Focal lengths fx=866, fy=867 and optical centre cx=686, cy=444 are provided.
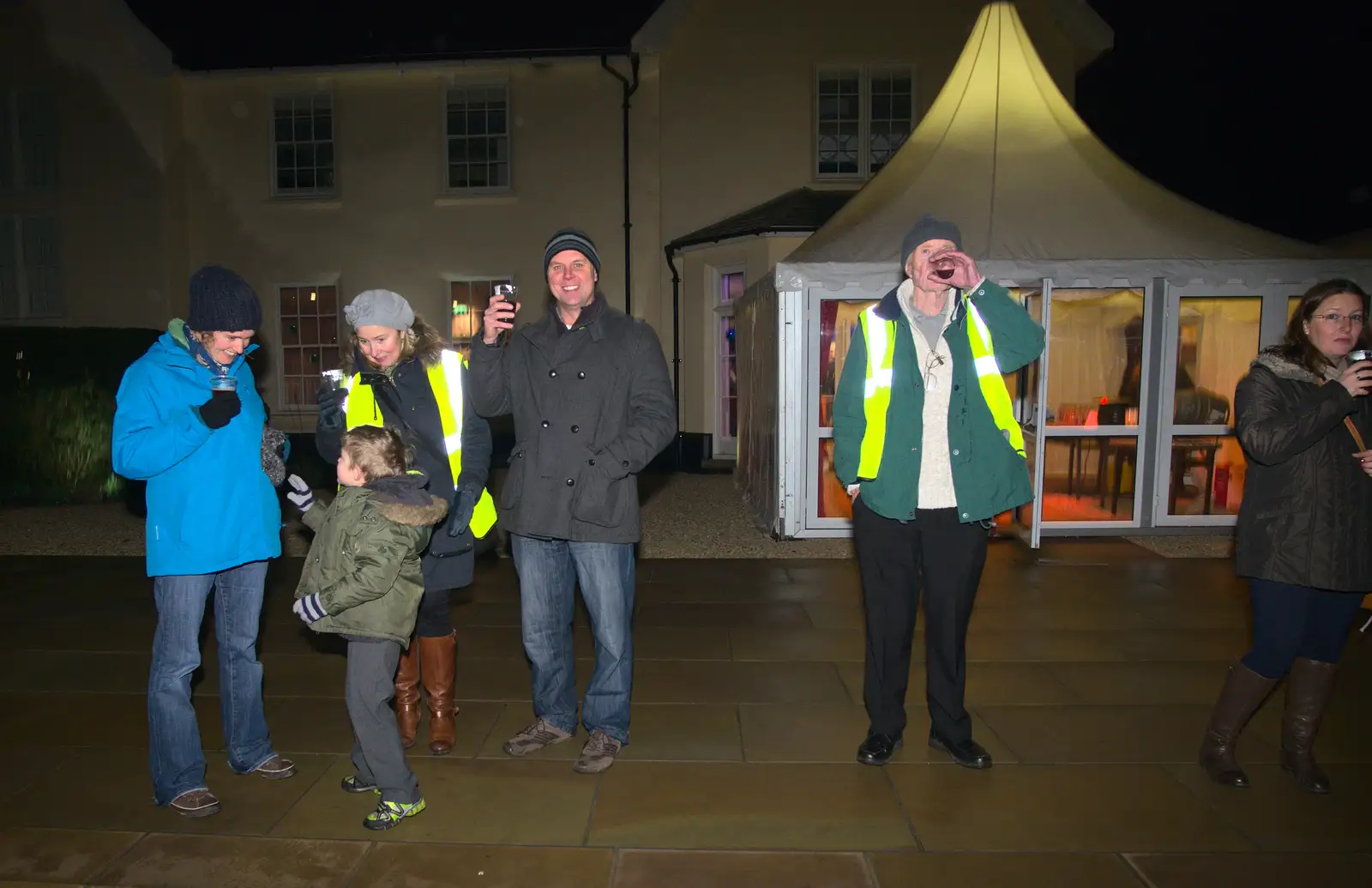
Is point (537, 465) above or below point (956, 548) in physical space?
above

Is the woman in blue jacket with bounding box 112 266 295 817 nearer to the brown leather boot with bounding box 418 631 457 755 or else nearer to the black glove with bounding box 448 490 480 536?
the black glove with bounding box 448 490 480 536

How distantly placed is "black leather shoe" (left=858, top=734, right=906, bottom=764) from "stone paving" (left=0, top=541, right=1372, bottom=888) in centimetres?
6

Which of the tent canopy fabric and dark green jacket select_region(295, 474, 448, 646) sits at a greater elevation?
the tent canopy fabric

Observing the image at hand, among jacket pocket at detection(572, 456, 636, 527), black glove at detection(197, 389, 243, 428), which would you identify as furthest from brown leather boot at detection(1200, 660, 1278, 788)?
black glove at detection(197, 389, 243, 428)

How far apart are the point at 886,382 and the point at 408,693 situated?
2.43m

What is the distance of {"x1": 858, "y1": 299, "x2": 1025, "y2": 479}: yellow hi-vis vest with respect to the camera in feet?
11.1

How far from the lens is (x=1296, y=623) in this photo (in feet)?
10.6

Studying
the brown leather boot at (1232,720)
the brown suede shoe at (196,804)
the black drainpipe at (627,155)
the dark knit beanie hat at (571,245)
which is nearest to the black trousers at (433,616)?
the brown suede shoe at (196,804)

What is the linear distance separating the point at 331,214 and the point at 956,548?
46.9 feet

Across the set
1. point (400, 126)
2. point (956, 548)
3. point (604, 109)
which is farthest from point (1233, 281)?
point (400, 126)

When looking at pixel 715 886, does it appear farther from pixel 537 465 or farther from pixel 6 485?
pixel 6 485

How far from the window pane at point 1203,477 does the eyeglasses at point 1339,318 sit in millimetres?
5510

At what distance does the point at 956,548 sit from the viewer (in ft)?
11.3

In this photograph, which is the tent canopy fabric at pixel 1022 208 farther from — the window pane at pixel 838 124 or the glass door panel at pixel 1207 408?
the window pane at pixel 838 124
